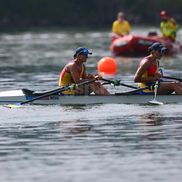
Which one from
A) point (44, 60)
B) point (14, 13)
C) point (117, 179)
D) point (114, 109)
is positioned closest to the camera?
point (117, 179)

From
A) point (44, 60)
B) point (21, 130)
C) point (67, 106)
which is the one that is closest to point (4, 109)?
point (67, 106)

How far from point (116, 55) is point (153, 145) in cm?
2648

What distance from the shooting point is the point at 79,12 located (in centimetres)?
9644

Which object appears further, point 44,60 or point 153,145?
point 44,60

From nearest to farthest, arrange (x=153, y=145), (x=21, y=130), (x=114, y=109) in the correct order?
(x=153, y=145) < (x=21, y=130) < (x=114, y=109)

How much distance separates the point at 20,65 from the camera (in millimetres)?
39281

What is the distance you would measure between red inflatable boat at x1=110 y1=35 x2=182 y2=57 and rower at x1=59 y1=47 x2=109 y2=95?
18.9 meters

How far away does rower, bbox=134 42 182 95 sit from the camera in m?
22.0

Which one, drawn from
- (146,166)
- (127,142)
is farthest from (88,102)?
(146,166)

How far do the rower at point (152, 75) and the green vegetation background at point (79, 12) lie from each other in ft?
223

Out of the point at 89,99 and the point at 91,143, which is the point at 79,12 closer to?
the point at 89,99

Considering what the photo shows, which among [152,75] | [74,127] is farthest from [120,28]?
[74,127]

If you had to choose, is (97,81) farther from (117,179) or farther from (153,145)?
(117,179)

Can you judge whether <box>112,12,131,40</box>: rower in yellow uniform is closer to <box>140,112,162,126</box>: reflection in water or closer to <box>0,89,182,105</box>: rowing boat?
<box>0,89,182,105</box>: rowing boat
